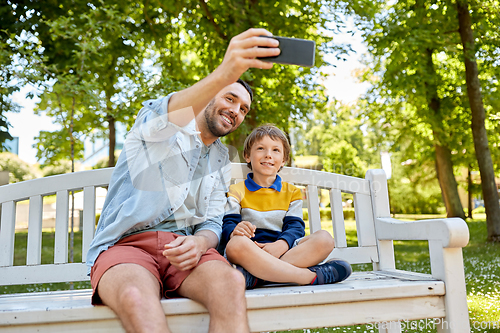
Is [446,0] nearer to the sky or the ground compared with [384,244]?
nearer to the sky

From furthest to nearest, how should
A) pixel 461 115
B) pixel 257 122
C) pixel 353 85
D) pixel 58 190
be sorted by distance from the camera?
pixel 353 85 < pixel 461 115 < pixel 257 122 < pixel 58 190

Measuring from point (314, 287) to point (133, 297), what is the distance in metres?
0.83

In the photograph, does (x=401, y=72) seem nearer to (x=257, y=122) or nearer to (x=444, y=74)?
(x=444, y=74)

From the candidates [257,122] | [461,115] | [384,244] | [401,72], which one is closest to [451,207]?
[461,115]

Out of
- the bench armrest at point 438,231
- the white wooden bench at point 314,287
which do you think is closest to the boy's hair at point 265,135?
the white wooden bench at point 314,287

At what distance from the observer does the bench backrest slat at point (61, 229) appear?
2514mm

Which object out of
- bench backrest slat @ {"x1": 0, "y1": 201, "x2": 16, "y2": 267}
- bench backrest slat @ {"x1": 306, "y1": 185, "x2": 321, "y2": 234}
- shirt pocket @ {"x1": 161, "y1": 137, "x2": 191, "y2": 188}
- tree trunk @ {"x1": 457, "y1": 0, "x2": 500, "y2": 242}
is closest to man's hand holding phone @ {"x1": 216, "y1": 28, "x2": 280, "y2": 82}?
shirt pocket @ {"x1": 161, "y1": 137, "x2": 191, "y2": 188}

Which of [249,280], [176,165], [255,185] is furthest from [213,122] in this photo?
[249,280]

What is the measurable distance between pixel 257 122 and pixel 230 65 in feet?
19.3

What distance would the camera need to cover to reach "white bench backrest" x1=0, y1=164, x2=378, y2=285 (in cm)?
247

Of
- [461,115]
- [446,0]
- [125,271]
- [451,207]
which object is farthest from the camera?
[451,207]

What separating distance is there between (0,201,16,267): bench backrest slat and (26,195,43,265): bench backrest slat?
0.31 feet

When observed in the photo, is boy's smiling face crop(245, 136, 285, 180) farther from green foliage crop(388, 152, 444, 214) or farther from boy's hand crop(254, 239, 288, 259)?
green foliage crop(388, 152, 444, 214)

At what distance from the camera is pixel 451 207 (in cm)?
1334
